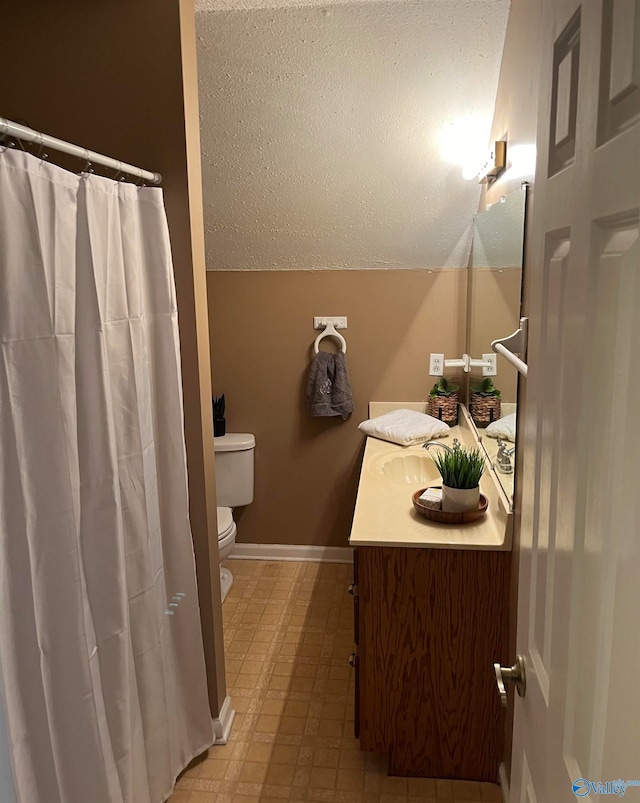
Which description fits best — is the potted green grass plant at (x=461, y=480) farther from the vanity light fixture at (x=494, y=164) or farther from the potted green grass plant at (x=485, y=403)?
the vanity light fixture at (x=494, y=164)

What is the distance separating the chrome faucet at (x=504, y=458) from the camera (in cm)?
209

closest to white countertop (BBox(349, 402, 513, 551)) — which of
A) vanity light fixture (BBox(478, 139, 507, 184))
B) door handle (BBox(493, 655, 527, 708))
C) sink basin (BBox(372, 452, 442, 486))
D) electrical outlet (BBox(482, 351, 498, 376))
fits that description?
sink basin (BBox(372, 452, 442, 486))

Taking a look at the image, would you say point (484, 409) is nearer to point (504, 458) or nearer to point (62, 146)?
point (504, 458)

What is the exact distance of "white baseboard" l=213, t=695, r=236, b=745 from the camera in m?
2.29

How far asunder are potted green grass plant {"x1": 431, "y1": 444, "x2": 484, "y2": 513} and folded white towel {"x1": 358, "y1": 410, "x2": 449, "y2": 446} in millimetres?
968

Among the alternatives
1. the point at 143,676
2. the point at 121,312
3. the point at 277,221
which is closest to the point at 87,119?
the point at 121,312

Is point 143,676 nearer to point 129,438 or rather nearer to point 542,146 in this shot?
point 129,438

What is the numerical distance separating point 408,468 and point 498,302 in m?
0.88

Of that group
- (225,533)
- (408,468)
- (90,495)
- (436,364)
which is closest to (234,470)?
(225,533)

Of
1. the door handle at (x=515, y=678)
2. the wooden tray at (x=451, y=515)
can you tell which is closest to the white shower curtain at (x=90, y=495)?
the wooden tray at (x=451, y=515)

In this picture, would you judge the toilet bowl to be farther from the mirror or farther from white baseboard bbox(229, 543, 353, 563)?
the mirror

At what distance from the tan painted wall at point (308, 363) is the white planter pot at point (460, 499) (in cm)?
146

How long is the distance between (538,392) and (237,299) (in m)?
2.73

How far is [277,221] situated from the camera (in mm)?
3221
